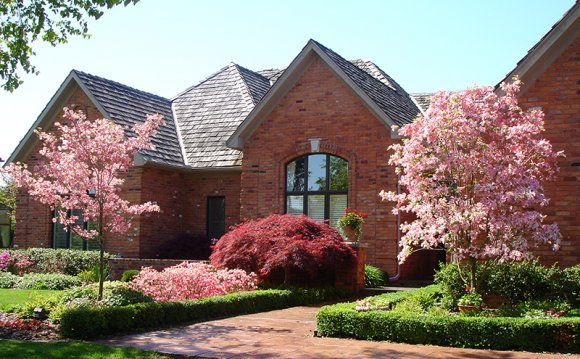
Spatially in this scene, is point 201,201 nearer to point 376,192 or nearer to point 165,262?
point 165,262

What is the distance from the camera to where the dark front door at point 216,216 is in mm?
23750

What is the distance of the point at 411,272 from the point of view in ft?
65.6

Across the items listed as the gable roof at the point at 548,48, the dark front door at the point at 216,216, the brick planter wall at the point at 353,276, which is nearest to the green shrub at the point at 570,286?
the gable roof at the point at 548,48

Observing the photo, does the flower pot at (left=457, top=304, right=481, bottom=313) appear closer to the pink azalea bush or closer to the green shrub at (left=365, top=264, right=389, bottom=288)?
the pink azalea bush

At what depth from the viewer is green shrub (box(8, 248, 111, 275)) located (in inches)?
831

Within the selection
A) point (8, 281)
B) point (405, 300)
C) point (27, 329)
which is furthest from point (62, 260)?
point (405, 300)

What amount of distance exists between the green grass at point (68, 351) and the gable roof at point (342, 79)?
39.0 ft

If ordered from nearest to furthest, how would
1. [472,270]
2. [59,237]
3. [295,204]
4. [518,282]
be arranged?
[472,270] → [518,282] → [295,204] → [59,237]

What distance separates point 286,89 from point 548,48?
923 cm

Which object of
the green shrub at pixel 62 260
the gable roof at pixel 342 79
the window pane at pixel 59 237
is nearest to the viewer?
the gable roof at pixel 342 79

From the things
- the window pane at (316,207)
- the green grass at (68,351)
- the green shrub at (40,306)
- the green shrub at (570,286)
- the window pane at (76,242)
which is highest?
the window pane at (316,207)

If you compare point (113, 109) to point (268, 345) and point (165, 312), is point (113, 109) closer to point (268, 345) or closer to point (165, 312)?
point (165, 312)

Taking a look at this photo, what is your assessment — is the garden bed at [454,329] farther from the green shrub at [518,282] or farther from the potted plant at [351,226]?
the potted plant at [351,226]

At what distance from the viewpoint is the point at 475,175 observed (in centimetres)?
1134
